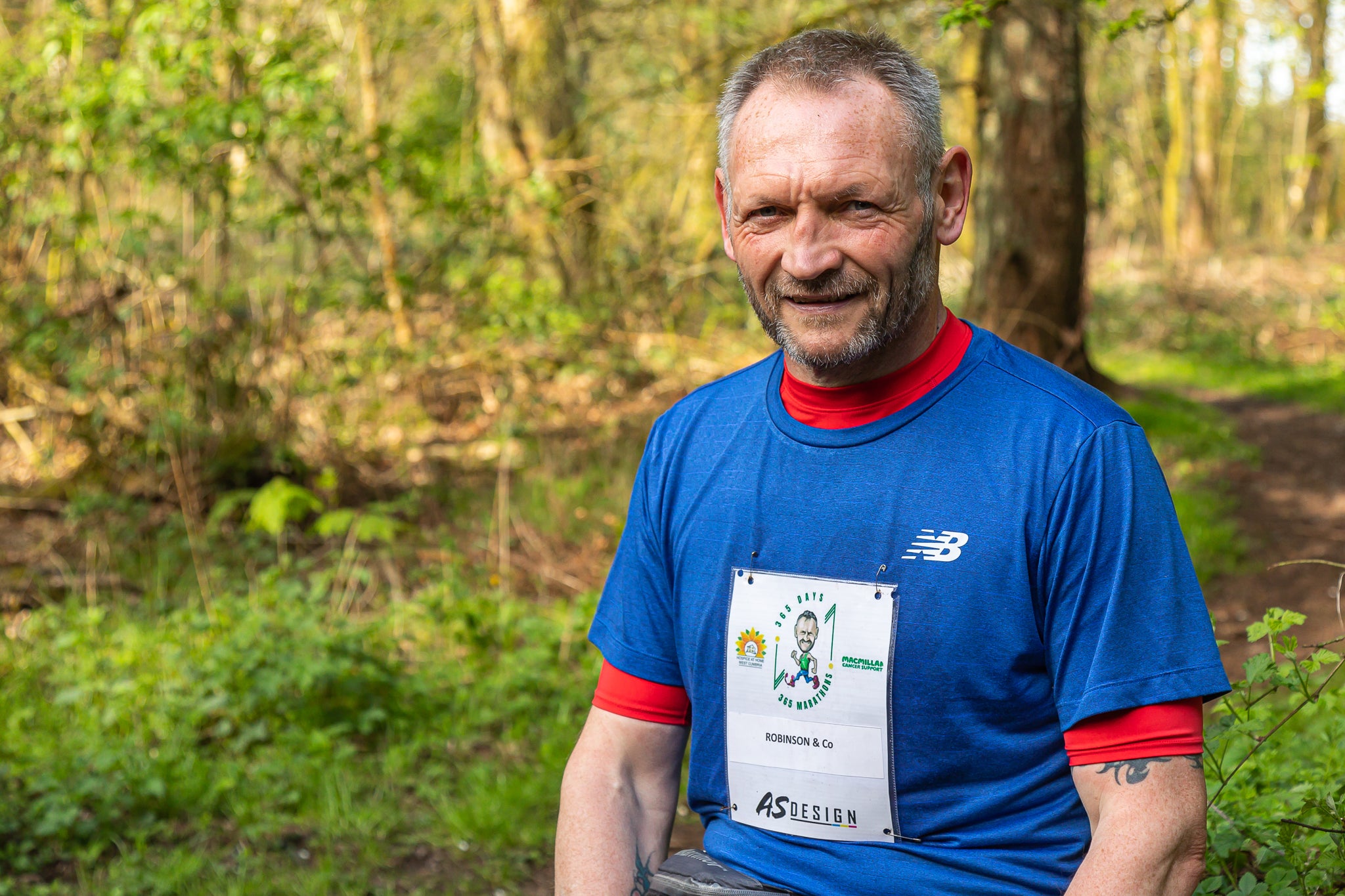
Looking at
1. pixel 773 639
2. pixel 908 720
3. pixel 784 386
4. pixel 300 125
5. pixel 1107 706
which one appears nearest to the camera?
pixel 1107 706

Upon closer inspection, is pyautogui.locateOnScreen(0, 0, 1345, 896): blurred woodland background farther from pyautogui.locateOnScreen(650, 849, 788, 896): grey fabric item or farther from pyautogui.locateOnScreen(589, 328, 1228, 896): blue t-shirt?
pyautogui.locateOnScreen(650, 849, 788, 896): grey fabric item

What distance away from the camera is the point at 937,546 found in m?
1.75

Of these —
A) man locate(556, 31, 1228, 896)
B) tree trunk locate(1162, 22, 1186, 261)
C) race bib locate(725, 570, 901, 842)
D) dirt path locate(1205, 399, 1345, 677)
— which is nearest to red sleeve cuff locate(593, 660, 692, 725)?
man locate(556, 31, 1228, 896)

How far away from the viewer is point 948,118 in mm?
13422

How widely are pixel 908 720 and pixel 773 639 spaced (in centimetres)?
25

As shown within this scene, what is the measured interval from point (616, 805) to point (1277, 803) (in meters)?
1.44

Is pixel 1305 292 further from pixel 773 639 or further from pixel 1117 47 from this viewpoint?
pixel 773 639

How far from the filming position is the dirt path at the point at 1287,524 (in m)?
5.25

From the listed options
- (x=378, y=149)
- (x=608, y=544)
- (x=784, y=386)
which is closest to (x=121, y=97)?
(x=378, y=149)

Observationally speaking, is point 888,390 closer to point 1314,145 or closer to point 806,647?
point 806,647

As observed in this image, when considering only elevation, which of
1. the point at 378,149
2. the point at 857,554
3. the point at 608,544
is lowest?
the point at 608,544

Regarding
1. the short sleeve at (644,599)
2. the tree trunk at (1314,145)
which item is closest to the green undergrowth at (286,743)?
the short sleeve at (644,599)

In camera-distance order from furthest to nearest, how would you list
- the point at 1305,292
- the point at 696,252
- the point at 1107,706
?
1. the point at 1305,292
2. the point at 696,252
3. the point at 1107,706

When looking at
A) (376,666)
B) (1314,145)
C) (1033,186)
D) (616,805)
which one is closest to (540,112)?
(1033,186)
